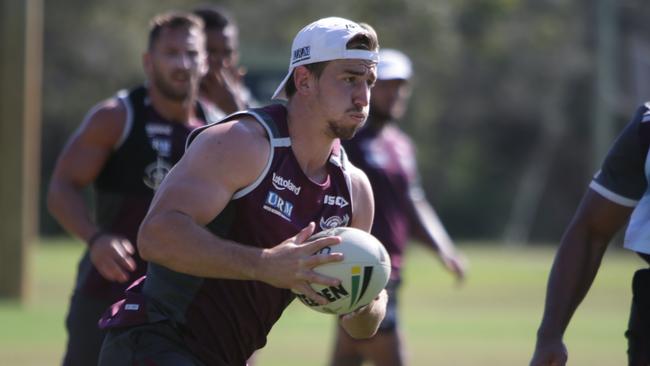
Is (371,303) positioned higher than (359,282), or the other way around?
(359,282)

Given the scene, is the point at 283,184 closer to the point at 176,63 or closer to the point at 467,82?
the point at 176,63

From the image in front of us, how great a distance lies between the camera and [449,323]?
18.2 m

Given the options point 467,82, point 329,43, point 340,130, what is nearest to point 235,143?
point 340,130

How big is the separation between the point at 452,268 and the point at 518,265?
2228 cm

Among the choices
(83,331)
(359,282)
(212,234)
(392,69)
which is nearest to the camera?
(212,234)

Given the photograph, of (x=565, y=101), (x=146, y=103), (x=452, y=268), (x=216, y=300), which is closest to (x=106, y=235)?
(x=146, y=103)

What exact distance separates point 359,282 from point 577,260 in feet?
3.59

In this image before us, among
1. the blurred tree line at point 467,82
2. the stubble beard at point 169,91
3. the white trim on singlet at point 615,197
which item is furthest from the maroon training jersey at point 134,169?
the blurred tree line at point 467,82

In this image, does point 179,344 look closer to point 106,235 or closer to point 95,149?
point 106,235

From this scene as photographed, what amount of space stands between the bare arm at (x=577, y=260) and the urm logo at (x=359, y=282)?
2.96 ft

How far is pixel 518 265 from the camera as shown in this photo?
31875mm

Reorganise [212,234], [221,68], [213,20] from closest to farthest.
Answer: [212,234]
[221,68]
[213,20]

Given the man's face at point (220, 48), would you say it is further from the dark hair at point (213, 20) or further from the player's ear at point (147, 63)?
the player's ear at point (147, 63)

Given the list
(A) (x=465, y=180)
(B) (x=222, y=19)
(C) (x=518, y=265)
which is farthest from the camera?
(A) (x=465, y=180)
